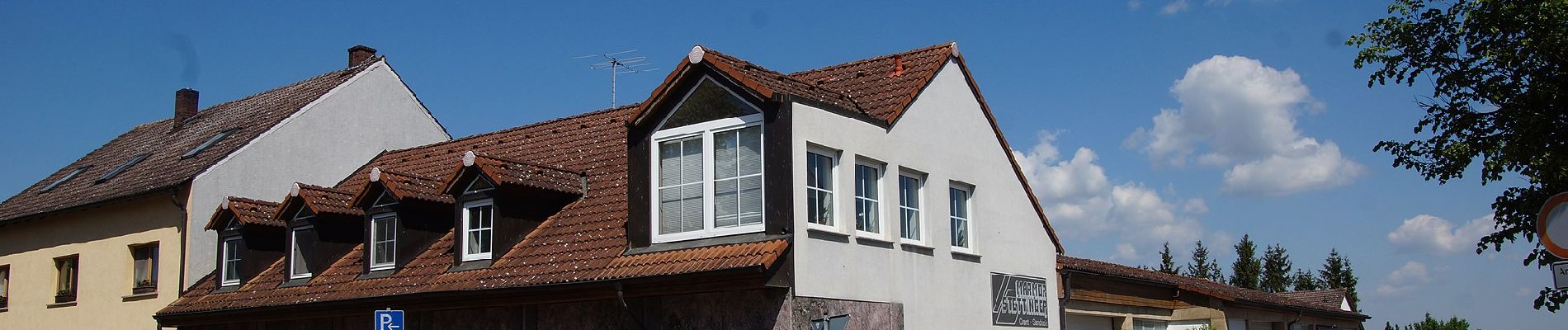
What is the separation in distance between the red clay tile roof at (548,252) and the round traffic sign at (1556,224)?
6719 mm

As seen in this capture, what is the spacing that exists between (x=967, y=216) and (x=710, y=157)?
16.0 feet

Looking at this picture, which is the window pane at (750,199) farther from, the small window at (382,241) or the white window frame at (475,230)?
the small window at (382,241)

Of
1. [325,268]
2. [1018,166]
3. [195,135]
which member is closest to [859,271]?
[1018,166]

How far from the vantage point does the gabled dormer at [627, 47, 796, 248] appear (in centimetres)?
1424

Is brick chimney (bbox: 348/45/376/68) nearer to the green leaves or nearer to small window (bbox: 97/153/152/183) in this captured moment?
small window (bbox: 97/153/152/183)

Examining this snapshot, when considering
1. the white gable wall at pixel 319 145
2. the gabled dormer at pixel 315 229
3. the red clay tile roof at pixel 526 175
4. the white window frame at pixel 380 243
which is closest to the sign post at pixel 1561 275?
the red clay tile roof at pixel 526 175

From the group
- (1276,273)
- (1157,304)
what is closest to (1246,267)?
(1276,273)

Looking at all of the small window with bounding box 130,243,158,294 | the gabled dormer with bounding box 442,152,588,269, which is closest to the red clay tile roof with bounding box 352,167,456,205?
the gabled dormer with bounding box 442,152,588,269

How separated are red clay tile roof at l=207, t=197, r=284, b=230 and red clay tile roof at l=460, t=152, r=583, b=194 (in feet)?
16.1

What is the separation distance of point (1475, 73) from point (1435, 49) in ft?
1.62

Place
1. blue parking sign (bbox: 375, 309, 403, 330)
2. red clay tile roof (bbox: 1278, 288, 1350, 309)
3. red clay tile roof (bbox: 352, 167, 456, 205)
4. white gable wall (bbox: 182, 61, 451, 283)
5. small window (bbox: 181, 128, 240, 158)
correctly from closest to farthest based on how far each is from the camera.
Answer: blue parking sign (bbox: 375, 309, 403, 330), red clay tile roof (bbox: 352, 167, 456, 205), white gable wall (bbox: 182, 61, 451, 283), small window (bbox: 181, 128, 240, 158), red clay tile roof (bbox: 1278, 288, 1350, 309)

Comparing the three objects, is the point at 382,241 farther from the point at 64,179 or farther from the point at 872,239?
the point at 64,179

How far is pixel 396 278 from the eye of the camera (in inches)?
704

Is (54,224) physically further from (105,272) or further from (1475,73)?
(1475,73)
